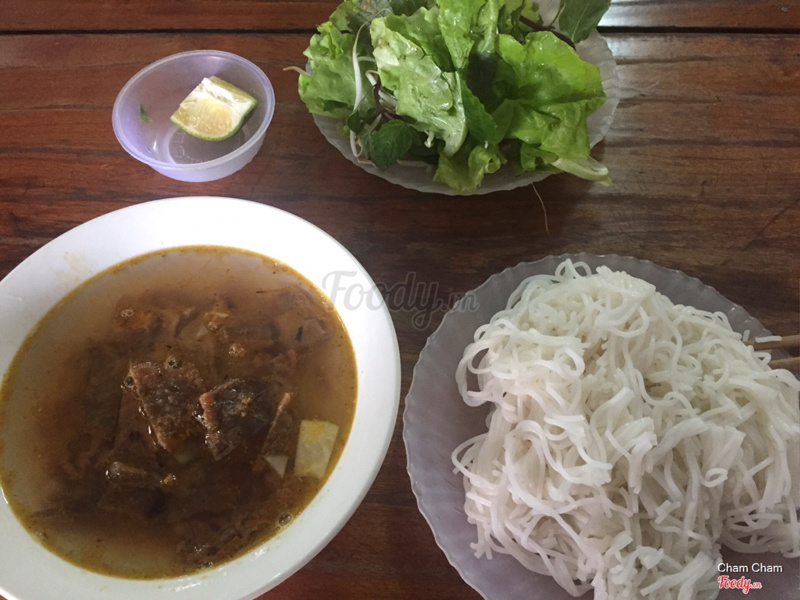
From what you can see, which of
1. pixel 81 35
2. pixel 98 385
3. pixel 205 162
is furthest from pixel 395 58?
pixel 81 35

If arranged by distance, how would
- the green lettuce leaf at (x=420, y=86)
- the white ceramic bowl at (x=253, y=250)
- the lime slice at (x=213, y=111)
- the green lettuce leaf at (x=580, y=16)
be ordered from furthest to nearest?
the lime slice at (x=213, y=111), the green lettuce leaf at (x=580, y=16), the green lettuce leaf at (x=420, y=86), the white ceramic bowl at (x=253, y=250)

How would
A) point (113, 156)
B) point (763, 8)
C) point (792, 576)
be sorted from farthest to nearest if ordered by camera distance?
point (763, 8) → point (113, 156) → point (792, 576)

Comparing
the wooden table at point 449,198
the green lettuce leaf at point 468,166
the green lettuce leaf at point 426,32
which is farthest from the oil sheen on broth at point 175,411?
the green lettuce leaf at point 426,32

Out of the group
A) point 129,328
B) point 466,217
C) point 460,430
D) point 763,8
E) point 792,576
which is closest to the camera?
point 792,576

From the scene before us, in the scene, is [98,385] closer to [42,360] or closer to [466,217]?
[42,360]

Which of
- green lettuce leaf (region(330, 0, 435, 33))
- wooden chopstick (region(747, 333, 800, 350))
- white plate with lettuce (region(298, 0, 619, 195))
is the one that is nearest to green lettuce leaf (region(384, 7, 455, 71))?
white plate with lettuce (region(298, 0, 619, 195))

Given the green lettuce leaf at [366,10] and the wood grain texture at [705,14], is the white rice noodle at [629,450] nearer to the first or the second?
the green lettuce leaf at [366,10]
